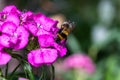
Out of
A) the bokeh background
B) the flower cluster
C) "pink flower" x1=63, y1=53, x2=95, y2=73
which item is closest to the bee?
the flower cluster

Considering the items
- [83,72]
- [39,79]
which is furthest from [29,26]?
[83,72]

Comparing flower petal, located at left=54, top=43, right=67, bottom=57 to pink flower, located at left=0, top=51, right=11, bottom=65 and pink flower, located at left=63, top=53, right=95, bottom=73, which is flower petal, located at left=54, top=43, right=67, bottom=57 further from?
pink flower, located at left=63, top=53, right=95, bottom=73

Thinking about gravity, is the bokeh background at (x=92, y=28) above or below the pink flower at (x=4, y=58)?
below

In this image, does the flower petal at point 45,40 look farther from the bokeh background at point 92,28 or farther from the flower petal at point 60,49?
the bokeh background at point 92,28

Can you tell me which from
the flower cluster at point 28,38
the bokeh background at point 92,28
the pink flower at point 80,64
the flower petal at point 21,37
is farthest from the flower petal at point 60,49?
the pink flower at point 80,64

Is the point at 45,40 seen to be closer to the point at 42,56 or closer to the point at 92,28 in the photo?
the point at 42,56

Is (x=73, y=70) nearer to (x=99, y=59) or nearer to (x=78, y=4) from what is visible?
(x=99, y=59)
